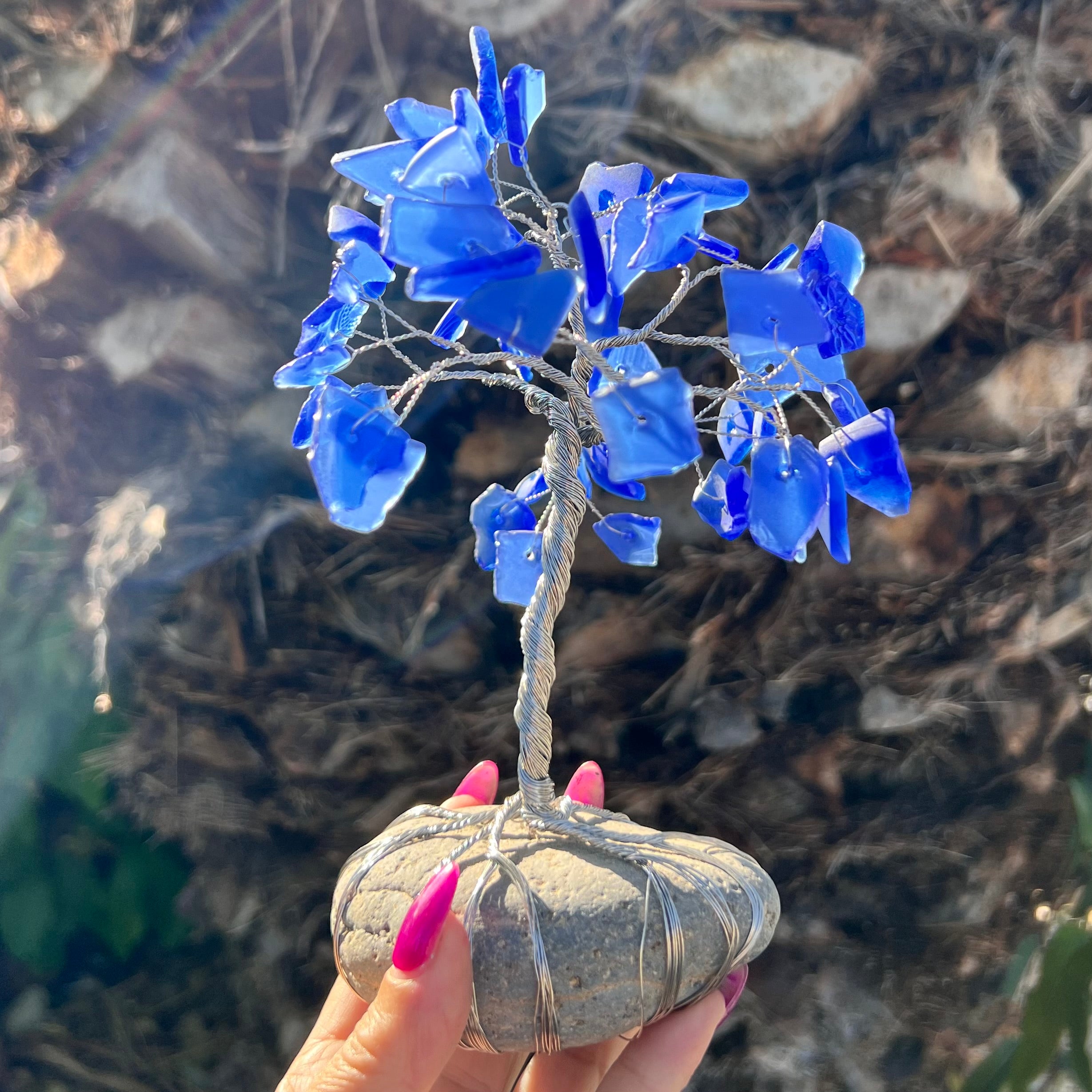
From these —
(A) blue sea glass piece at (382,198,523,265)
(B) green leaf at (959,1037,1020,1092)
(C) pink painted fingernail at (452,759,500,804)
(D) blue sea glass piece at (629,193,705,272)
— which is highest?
(A) blue sea glass piece at (382,198,523,265)

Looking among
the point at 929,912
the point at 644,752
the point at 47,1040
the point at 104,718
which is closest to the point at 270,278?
the point at 104,718

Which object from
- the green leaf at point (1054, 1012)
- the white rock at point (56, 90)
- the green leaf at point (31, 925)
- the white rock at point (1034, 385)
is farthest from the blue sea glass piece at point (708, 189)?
the green leaf at point (31, 925)

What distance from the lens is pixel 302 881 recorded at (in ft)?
3.97

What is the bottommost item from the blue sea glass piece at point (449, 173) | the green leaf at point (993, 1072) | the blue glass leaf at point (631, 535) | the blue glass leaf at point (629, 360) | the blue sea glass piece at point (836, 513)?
the green leaf at point (993, 1072)

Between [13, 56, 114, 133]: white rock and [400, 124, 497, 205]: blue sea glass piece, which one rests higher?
[13, 56, 114, 133]: white rock

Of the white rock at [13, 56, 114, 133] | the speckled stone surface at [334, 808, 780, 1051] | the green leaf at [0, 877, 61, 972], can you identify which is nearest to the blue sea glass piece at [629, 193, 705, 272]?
the speckled stone surface at [334, 808, 780, 1051]

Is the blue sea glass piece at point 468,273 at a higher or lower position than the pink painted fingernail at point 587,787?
higher

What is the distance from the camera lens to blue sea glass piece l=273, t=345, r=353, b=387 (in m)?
0.62

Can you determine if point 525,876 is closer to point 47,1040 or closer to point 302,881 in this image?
point 302,881

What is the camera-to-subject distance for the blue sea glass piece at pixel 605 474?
2.23ft

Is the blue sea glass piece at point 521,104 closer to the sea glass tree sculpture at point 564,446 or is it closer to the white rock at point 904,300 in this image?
the sea glass tree sculpture at point 564,446

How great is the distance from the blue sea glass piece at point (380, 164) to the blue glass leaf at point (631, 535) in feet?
0.99

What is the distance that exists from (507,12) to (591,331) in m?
0.73

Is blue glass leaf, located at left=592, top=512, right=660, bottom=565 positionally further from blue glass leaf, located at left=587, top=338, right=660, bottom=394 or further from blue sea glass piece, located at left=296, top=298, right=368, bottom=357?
blue sea glass piece, located at left=296, top=298, right=368, bottom=357
